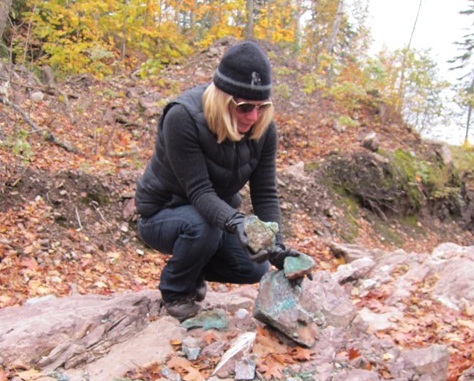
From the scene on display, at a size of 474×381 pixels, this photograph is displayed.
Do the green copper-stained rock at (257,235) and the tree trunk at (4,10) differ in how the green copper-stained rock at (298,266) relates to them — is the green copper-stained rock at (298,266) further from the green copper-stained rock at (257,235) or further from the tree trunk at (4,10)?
the tree trunk at (4,10)

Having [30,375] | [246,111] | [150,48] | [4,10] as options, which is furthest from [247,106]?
[150,48]

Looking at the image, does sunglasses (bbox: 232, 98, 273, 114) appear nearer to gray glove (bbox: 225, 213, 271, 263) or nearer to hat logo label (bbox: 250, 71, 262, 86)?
hat logo label (bbox: 250, 71, 262, 86)

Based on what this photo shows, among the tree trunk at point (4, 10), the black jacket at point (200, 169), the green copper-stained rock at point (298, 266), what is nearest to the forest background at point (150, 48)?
the tree trunk at point (4, 10)

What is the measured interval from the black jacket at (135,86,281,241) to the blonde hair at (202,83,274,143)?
5cm

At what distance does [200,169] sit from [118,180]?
3.19 m

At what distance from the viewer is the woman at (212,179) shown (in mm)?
2346

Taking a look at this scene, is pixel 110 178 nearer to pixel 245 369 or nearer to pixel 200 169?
pixel 200 169

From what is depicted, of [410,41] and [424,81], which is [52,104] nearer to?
[424,81]

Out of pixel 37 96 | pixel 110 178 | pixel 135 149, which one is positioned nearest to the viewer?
pixel 110 178

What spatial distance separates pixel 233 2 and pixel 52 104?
571cm

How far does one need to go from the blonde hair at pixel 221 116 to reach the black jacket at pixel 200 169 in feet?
0.15

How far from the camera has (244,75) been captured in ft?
7.52

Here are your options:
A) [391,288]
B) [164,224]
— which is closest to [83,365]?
[164,224]

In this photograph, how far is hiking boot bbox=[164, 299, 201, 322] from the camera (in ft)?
9.21
